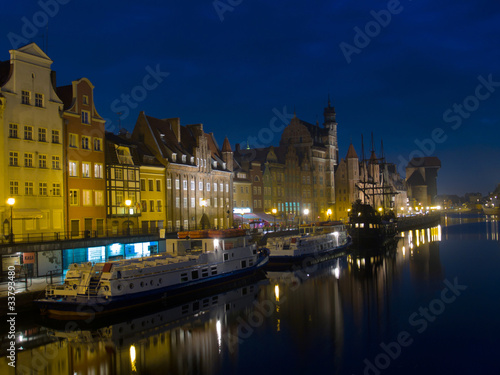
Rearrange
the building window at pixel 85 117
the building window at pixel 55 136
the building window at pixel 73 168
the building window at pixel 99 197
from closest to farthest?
the building window at pixel 55 136, the building window at pixel 73 168, the building window at pixel 85 117, the building window at pixel 99 197

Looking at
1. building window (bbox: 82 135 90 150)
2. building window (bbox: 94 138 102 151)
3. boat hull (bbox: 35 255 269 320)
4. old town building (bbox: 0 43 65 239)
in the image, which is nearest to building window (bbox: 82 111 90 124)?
building window (bbox: 82 135 90 150)

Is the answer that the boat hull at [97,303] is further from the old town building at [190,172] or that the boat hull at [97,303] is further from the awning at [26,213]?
the old town building at [190,172]

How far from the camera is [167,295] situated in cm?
3806

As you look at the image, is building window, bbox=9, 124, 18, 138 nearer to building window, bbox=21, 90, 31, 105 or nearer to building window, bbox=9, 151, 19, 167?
building window, bbox=9, 151, 19, 167

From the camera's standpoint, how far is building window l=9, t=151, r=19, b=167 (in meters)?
44.0

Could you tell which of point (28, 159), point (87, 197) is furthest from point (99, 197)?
point (28, 159)

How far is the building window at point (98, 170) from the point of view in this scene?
2089 inches

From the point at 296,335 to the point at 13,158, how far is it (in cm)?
2969

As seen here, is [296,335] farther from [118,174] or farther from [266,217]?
[266,217]

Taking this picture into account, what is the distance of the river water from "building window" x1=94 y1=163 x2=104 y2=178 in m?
19.5

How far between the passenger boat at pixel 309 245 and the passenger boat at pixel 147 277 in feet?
37.4

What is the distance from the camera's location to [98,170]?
53.5 metres

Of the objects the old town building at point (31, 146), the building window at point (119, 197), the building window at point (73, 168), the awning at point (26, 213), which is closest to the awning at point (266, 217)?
the building window at point (119, 197)

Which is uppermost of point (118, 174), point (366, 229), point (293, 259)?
point (118, 174)
